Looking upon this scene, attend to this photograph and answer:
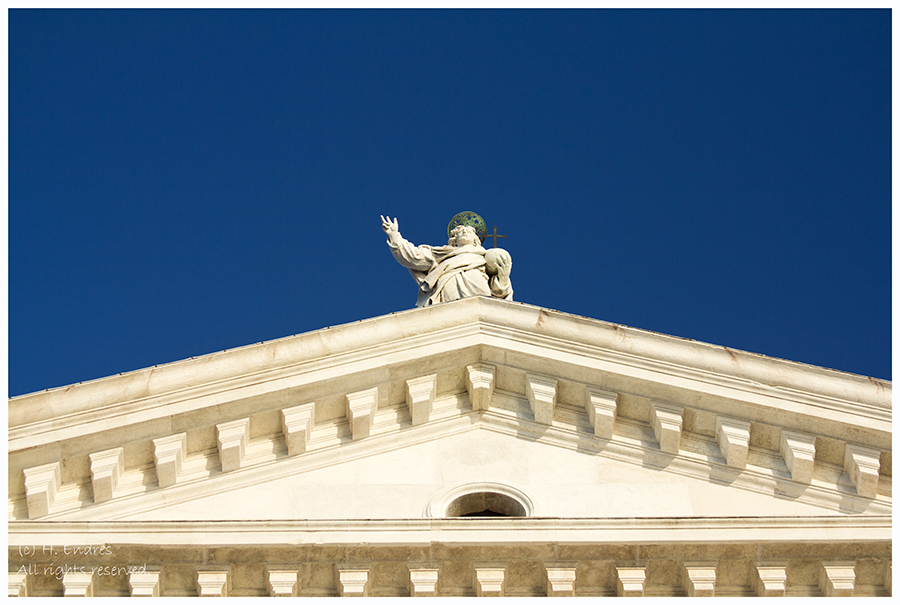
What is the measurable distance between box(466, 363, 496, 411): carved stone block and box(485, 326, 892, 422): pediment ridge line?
17.7 inches

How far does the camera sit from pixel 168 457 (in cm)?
1777

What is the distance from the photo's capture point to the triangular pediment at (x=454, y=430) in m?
17.7

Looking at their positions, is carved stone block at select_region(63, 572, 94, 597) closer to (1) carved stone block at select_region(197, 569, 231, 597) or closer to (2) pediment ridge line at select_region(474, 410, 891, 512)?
(1) carved stone block at select_region(197, 569, 231, 597)

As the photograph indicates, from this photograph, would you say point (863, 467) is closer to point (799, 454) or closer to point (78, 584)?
point (799, 454)

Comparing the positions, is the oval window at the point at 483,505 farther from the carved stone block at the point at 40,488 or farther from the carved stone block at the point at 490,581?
the carved stone block at the point at 40,488

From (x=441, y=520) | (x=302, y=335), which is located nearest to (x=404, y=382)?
(x=302, y=335)

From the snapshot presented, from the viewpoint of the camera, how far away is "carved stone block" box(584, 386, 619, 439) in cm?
1859

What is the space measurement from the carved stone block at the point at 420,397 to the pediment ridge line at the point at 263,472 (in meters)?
0.15

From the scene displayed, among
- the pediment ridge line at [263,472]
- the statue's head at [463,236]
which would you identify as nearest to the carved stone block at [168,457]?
the pediment ridge line at [263,472]

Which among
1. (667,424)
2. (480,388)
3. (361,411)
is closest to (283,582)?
(361,411)

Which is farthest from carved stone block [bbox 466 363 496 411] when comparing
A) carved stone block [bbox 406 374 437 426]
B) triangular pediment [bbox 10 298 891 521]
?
carved stone block [bbox 406 374 437 426]

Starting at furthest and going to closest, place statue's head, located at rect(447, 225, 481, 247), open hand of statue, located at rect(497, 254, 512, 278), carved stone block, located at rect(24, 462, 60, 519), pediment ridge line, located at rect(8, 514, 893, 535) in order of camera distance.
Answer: statue's head, located at rect(447, 225, 481, 247) → open hand of statue, located at rect(497, 254, 512, 278) → carved stone block, located at rect(24, 462, 60, 519) → pediment ridge line, located at rect(8, 514, 893, 535)

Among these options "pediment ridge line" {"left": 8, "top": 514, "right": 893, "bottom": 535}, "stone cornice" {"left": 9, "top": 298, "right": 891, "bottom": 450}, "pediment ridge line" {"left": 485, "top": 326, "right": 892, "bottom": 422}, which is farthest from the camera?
"pediment ridge line" {"left": 485, "top": 326, "right": 892, "bottom": 422}

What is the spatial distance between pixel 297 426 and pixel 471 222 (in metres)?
6.26
